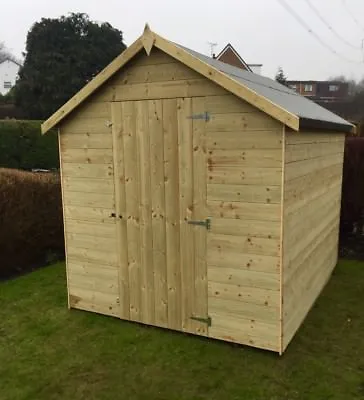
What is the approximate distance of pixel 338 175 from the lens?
721cm

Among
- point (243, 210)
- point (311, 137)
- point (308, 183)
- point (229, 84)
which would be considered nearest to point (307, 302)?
point (308, 183)

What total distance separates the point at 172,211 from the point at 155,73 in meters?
1.52

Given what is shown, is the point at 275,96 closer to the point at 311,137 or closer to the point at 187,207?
the point at 311,137

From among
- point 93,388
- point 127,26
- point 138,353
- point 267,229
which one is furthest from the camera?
point 127,26

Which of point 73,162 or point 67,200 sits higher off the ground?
point 73,162

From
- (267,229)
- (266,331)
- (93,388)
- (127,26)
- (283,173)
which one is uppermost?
(127,26)

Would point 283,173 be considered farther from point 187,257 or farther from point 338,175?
point 338,175

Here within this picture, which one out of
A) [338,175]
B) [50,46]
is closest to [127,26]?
[50,46]

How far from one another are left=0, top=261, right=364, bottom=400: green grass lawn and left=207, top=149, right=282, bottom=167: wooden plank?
6.51 feet

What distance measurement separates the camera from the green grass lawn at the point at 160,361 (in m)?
3.88

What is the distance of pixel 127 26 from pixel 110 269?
36.8 m

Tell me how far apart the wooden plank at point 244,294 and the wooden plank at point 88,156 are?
1911 mm

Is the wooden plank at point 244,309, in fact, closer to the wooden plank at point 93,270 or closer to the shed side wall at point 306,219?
the shed side wall at point 306,219

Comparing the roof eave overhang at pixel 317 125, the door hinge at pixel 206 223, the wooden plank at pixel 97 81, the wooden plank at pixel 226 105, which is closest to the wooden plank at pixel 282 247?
the roof eave overhang at pixel 317 125
